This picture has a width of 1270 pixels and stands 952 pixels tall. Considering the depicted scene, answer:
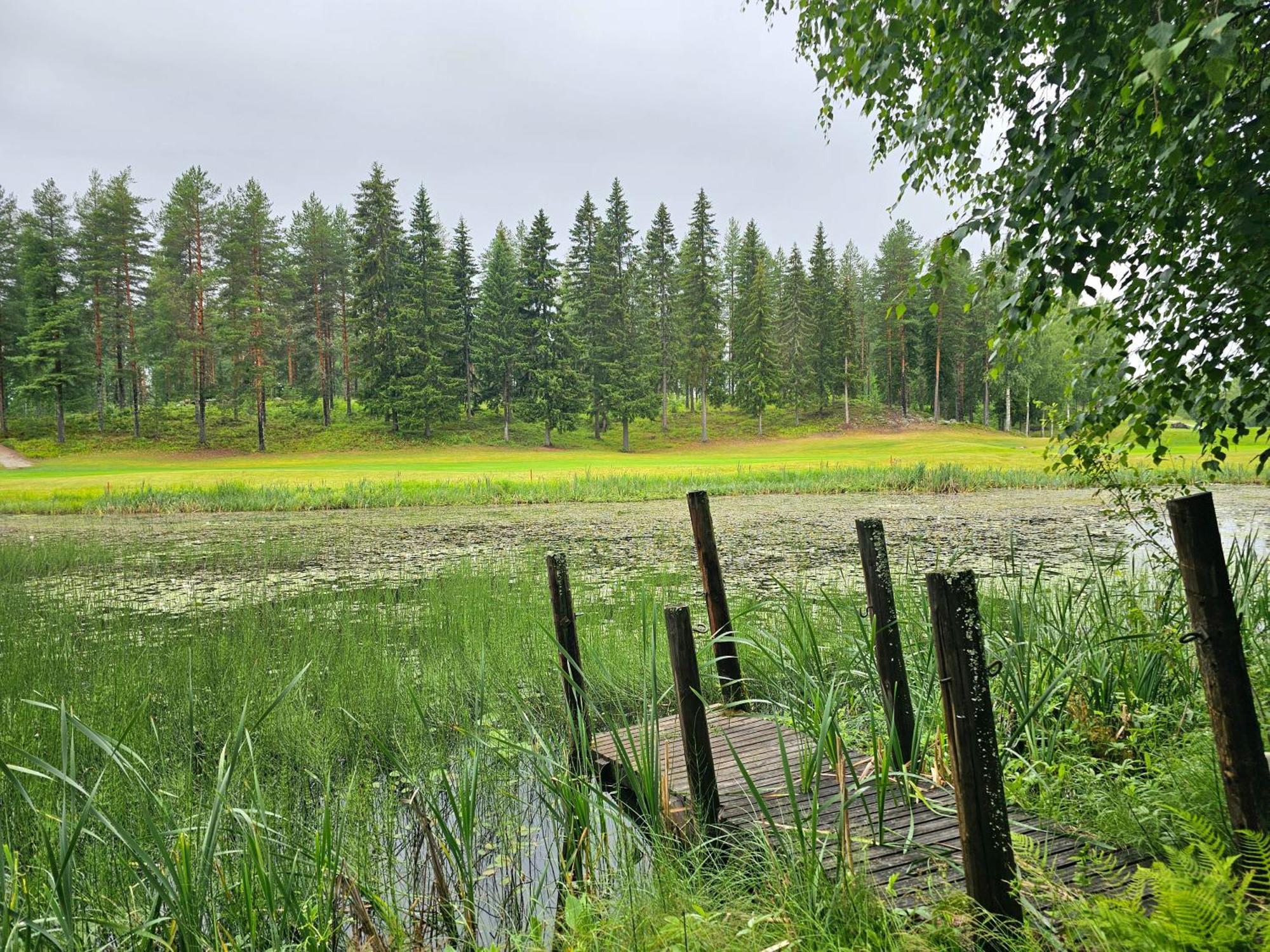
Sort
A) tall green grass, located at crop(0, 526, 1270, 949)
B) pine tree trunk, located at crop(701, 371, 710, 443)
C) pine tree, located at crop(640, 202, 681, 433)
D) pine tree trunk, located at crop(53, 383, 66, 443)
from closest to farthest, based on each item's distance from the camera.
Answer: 1. tall green grass, located at crop(0, 526, 1270, 949)
2. pine tree trunk, located at crop(53, 383, 66, 443)
3. pine tree trunk, located at crop(701, 371, 710, 443)
4. pine tree, located at crop(640, 202, 681, 433)

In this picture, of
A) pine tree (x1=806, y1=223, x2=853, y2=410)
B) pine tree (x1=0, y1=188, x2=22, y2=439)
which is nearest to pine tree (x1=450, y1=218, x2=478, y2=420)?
pine tree (x1=806, y1=223, x2=853, y2=410)

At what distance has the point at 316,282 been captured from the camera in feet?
155

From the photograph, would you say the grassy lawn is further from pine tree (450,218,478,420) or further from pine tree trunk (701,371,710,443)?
pine tree (450,218,478,420)

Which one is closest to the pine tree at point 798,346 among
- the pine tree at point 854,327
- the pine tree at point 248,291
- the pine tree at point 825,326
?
the pine tree at point 825,326

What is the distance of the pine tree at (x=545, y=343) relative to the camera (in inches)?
1679

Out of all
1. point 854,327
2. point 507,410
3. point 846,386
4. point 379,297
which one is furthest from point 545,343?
point 854,327

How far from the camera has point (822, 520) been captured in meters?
13.9

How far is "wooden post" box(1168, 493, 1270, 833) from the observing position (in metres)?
1.87

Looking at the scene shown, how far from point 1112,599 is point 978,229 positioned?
13.7 ft

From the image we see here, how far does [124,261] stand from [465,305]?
1958 centimetres

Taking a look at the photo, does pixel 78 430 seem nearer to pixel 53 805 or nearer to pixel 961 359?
pixel 53 805

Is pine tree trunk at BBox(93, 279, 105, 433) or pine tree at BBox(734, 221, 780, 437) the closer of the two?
pine tree trunk at BBox(93, 279, 105, 433)

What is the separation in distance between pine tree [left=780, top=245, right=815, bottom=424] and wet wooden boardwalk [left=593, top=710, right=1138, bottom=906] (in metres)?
46.1

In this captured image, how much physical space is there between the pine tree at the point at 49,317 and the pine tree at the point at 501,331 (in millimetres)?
20979
